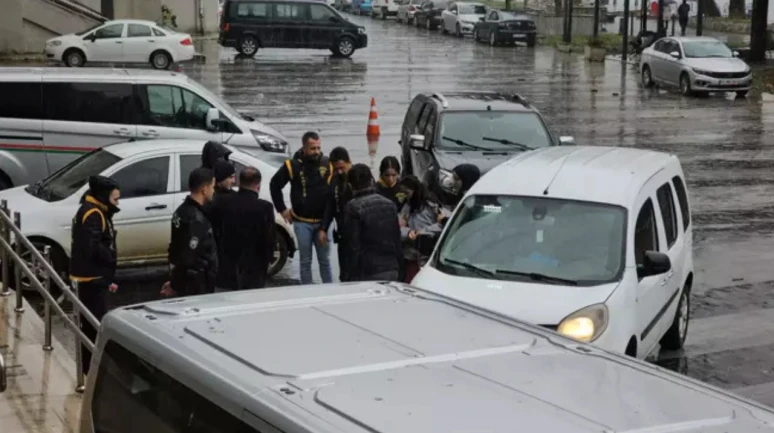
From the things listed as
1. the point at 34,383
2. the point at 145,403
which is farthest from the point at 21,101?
the point at 145,403

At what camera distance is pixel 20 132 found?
51.6ft

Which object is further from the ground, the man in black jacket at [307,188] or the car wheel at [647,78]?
the man in black jacket at [307,188]

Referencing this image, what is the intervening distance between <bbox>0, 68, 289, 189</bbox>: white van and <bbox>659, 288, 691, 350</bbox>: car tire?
6031mm

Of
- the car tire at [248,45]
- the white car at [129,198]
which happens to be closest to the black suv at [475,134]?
the white car at [129,198]

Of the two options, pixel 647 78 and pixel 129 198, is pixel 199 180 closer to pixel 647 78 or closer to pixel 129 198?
pixel 129 198

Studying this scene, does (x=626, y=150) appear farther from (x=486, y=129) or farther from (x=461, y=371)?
(x=461, y=371)

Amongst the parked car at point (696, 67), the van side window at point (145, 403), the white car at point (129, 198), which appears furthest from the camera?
the parked car at point (696, 67)

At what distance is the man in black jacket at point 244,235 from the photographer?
379 inches

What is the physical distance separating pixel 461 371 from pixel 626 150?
7.44 meters

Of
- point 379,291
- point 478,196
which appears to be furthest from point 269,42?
point 379,291

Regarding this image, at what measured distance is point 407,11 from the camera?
68125mm

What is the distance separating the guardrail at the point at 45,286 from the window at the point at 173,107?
4821 millimetres

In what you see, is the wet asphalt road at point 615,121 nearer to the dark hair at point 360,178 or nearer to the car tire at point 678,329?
the car tire at point 678,329

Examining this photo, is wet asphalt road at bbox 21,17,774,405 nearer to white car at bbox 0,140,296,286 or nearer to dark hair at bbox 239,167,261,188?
white car at bbox 0,140,296,286
